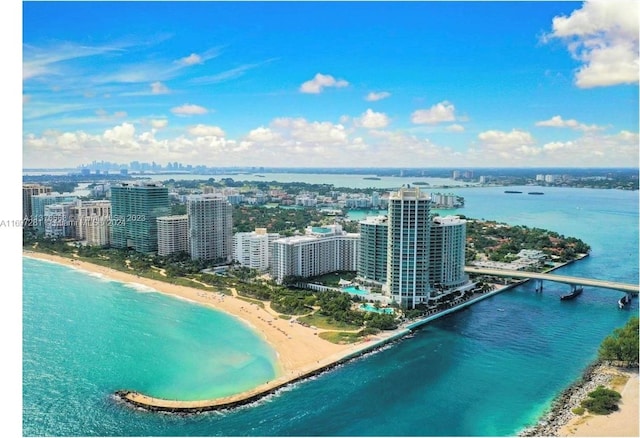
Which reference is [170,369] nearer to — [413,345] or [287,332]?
[287,332]

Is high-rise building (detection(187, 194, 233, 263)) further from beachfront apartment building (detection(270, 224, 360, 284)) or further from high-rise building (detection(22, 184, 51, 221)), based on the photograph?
high-rise building (detection(22, 184, 51, 221))

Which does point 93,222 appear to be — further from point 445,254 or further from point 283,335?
point 445,254

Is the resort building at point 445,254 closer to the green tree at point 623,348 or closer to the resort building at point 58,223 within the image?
the green tree at point 623,348

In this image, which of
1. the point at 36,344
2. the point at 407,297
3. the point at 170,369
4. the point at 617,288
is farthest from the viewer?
the point at 617,288

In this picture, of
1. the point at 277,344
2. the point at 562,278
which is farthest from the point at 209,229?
the point at 562,278

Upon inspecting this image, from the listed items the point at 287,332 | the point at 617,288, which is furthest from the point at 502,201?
the point at 287,332

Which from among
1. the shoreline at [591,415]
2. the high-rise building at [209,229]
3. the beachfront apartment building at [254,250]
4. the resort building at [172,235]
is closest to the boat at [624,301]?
the shoreline at [591,415]

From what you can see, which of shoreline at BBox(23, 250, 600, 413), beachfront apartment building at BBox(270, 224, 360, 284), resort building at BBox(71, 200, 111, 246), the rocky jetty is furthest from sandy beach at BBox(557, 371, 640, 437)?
resort building at BBox(71, 200, 111, 246)

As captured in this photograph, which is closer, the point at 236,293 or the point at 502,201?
the point at 236,293
